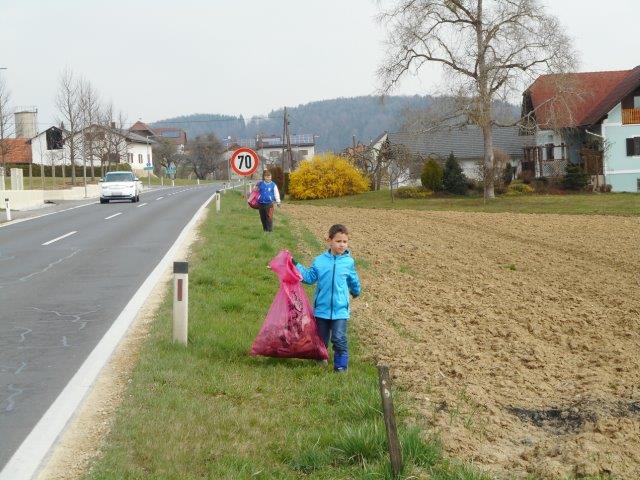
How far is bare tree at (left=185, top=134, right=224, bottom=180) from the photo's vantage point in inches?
4867

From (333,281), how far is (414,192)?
42.6 metres

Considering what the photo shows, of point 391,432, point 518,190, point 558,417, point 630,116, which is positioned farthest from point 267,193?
point 630,116

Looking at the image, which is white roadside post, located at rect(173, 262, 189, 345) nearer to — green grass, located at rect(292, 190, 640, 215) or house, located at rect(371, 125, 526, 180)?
green grass, located at rect(292, 190, 640, 215)

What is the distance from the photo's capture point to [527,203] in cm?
4062

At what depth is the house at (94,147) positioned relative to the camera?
63.3 meters

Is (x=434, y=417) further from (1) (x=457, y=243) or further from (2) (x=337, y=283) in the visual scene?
(1) (x=457, y=243)

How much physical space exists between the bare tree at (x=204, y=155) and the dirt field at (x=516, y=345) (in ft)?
346

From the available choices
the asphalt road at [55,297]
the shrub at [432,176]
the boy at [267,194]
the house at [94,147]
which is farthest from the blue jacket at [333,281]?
the house at [94,147]

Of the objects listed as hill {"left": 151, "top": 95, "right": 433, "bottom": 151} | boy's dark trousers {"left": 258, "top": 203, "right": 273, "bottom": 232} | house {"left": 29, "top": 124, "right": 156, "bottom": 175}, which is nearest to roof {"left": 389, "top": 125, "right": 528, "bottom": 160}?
house {"left": 29, "top": 124, "right": 156, "bottom": 175}

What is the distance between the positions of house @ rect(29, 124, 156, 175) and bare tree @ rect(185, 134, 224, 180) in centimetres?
684

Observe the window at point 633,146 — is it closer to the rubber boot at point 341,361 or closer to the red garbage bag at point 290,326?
the red garbage bag at point 290,326

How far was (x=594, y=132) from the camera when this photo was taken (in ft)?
168

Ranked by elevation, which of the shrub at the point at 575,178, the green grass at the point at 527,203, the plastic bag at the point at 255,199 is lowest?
the green grass at the point at 527,203

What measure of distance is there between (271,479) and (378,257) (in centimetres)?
1232
